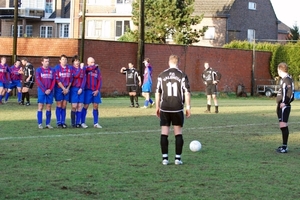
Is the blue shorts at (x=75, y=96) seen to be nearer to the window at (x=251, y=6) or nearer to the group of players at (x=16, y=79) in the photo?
the group of players at (x=16, y=79)

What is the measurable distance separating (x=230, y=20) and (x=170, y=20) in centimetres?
1167

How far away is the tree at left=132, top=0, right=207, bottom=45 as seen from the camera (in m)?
55.0

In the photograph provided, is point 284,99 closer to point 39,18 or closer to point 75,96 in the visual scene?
point 75,96

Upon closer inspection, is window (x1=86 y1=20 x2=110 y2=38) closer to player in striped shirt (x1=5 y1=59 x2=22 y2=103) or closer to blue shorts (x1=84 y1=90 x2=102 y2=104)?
player in striped shirt (x1=5 y1=59 x2=22 y2=103)

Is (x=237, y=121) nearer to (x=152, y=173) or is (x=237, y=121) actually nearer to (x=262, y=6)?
(x=152, y=173)

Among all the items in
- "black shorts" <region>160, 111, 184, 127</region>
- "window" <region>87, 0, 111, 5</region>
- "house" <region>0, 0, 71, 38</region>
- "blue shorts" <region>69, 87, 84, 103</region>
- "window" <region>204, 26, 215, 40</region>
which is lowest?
"black shorts" <region>160, 111, 184, 127</region>

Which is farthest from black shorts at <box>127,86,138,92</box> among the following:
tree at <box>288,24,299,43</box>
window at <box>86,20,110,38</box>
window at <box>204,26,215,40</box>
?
tree at <box>288,24,299,43</box>

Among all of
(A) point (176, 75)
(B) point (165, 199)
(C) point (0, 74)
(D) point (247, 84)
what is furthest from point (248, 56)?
(B) point (165, 199)

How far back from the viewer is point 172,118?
12.1m

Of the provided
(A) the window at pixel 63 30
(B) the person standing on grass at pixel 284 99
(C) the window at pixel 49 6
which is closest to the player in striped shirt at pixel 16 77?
(B) the person standing on grass at pixel 284 99

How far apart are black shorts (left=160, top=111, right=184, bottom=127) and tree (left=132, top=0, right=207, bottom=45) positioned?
Answer: 43210 mm

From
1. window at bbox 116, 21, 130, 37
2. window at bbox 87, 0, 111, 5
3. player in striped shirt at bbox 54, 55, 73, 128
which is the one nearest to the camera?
player in striped shirt at bbox 54, 55, 73, 128

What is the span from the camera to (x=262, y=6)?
70062mm

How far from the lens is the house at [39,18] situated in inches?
2761
